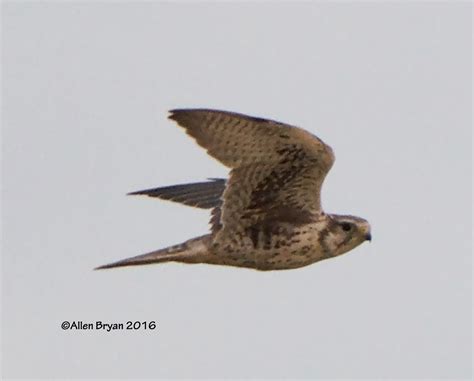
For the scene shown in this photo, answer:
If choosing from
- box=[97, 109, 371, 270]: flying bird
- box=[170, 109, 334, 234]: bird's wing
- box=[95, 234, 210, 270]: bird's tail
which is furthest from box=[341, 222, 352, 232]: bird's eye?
box=[95, 234, 210, 270]: bird's tail

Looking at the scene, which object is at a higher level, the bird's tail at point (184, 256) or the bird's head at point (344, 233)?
the bird's head at point (344, 233)

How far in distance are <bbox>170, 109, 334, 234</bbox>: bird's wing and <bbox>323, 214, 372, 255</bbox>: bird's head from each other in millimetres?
146

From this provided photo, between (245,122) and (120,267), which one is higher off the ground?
(245,122)

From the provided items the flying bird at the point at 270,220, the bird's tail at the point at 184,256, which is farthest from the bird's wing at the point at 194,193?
the bird's tail at the point at 184,256

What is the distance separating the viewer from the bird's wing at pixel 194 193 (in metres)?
12.3

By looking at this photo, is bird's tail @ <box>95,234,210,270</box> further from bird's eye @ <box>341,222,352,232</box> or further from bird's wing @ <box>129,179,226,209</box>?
bird's eye @ <box>341,222,352,232</box>

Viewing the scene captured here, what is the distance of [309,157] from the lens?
1141cm

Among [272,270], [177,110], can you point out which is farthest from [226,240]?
[177,110]

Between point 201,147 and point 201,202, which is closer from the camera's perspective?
point 201,147

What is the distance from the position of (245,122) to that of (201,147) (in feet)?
1.05

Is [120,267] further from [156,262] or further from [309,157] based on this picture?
[309,157]

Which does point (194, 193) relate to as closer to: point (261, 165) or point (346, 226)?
point (261, 165)

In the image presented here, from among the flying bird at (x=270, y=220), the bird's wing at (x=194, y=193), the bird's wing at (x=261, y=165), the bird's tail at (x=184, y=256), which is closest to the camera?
the bird's wing at (x=261, y=165)

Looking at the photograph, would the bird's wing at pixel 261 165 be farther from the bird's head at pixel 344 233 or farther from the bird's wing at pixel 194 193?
the bird's wing at pixel 194 193
